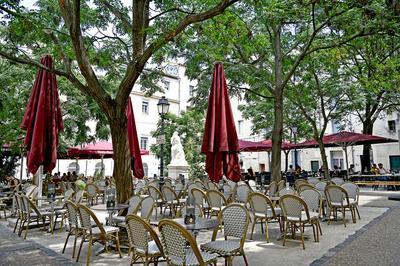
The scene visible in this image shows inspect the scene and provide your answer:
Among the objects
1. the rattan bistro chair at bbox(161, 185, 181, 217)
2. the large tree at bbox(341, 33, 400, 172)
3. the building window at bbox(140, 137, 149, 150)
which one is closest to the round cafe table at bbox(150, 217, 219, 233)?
the rattan bistro chair at bbox(161, 185, 181, 217)

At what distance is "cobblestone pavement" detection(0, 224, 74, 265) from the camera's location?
5.54m

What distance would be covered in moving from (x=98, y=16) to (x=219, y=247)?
8317mm

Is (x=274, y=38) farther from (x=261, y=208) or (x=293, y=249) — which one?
(x=293, y=249)

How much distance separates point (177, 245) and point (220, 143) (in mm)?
2354

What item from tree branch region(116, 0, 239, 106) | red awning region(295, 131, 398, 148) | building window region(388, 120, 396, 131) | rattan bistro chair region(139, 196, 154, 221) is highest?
building window region(388, 120, 396, 131)

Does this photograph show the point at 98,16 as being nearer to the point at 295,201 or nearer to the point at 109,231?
the point at 109,231

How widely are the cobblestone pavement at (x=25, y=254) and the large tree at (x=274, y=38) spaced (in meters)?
6.24

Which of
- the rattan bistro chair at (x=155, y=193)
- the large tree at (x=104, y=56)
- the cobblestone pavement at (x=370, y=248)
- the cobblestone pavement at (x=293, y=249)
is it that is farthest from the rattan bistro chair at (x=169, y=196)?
the cobblestone pavement at (x=370, y=248)

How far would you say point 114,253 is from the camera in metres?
6.02

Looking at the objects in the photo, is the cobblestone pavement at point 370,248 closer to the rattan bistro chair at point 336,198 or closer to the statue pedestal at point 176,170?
the rattan bistro chair at point 336,198

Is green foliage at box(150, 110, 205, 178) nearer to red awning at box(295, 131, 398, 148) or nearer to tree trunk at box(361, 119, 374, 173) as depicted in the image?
red awning at box(295, 131, 398, 148)

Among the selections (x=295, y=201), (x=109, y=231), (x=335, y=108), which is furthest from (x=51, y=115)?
(x=335, y=108)

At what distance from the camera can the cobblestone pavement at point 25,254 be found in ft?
18.2

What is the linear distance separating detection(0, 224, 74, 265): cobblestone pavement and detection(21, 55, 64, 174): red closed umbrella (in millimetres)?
1561
